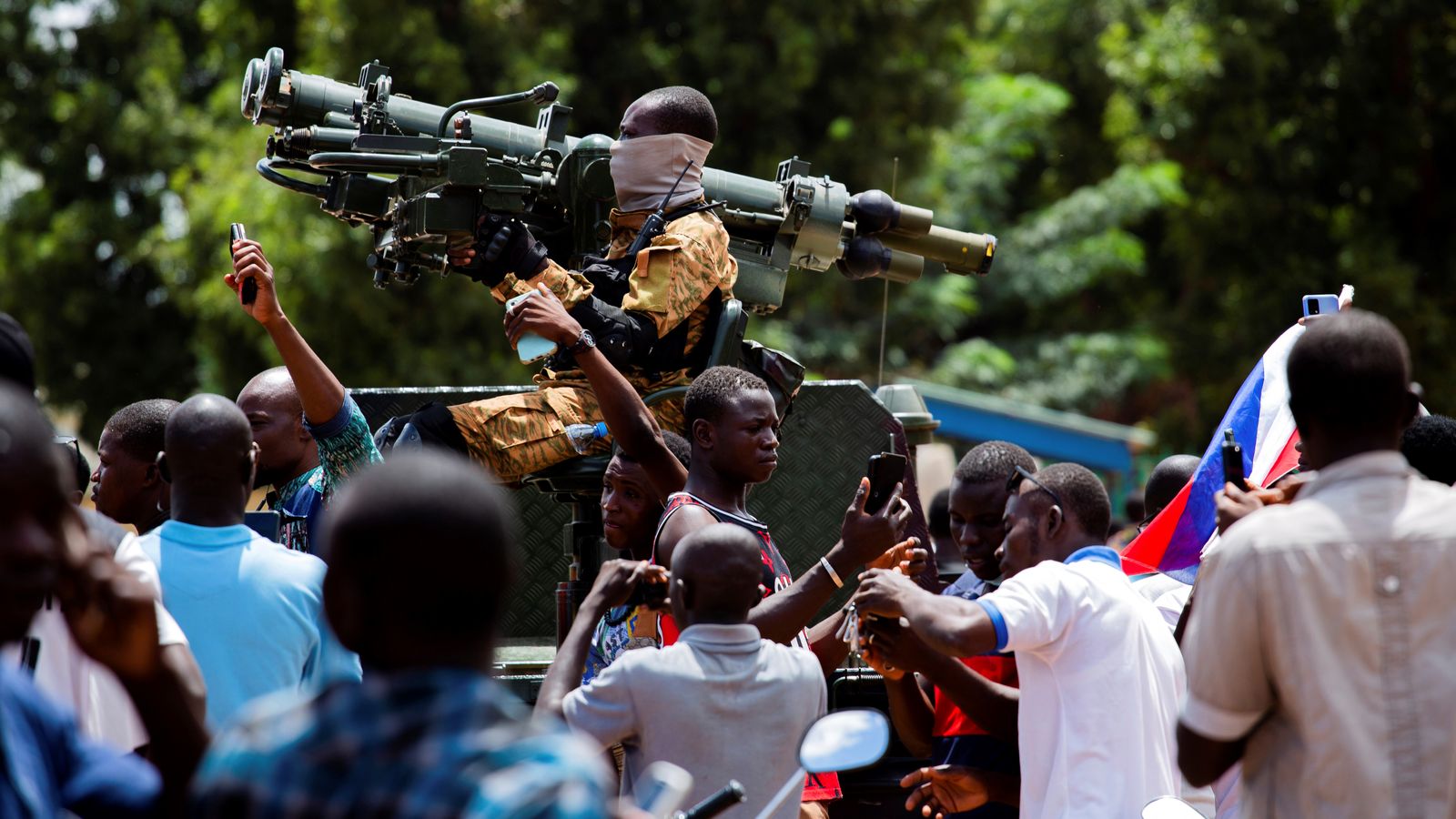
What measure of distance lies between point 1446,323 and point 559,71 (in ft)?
28.2

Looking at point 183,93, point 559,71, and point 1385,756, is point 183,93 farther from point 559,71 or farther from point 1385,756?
point 1385,756

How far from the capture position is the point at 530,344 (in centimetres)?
513

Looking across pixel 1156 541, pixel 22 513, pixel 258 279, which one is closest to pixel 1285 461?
pixel 1156 541

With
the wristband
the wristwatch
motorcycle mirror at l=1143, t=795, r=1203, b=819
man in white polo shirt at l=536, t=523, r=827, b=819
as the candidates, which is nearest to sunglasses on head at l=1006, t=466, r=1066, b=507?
the wristband

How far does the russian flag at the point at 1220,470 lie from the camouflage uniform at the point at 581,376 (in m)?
1.66

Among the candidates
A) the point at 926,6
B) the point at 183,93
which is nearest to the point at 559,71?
the point at 926,6

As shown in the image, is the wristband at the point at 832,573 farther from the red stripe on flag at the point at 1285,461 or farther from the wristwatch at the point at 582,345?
the red stripe on flag at the point at 1285,461

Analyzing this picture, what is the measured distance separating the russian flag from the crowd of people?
0.56 ft

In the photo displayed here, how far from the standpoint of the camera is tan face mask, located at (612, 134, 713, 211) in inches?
228

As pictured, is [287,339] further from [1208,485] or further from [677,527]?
[1208,485]

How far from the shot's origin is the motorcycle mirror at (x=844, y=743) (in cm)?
291

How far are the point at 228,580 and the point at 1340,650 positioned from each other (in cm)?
227

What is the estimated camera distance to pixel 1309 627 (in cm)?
298

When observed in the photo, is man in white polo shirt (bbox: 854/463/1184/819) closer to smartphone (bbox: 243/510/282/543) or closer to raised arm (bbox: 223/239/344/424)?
smartphone (bbox: 243/510/282/543)
